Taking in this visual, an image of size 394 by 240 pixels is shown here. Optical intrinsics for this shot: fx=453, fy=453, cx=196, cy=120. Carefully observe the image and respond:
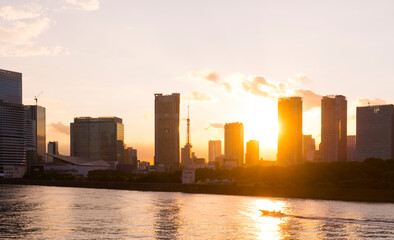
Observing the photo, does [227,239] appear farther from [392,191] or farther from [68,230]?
[392,191]

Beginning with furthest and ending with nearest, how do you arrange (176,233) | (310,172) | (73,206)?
(310,172), (73,206), (176,233)

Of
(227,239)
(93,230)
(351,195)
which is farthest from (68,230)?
(351,195)

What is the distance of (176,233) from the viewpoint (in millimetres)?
67562

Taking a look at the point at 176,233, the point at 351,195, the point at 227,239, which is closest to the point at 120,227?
the point at 176,233

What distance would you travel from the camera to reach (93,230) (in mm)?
70562

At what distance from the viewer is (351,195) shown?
14700cm

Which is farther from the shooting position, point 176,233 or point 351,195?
point 351,195

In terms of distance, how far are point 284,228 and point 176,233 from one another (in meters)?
19.0

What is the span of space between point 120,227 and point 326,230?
32978mm

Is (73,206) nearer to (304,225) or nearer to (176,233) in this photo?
(176,233)

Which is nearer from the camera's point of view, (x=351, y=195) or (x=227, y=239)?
(x=227, y=239)

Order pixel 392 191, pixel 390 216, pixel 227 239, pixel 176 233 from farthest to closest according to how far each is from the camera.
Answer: pixel 392 191, pixel 390 216, pixel 176 233, pixel 227 239

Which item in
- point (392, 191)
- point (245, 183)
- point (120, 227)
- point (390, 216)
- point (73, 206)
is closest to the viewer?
point (120, 227)

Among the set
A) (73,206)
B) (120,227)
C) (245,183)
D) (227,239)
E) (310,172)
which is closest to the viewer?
(227,239)
